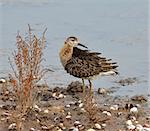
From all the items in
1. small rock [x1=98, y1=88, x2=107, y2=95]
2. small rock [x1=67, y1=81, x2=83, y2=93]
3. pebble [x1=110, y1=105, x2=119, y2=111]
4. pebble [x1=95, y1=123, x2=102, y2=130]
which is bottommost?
pebble [x1=95, y1=123, x2=102, y2=130]

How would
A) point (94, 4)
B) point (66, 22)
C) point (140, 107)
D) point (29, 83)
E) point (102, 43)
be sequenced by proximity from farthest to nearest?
point (94, 4) → point (66, 22) → point (102, 43) → point (140, 107) → point (29, 83)

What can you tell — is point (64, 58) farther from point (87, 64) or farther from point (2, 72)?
point (2, 72)

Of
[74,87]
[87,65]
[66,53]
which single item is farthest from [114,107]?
[66,53]

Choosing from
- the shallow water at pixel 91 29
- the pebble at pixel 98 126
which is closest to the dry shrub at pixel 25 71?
the pebble at pixel 98 126

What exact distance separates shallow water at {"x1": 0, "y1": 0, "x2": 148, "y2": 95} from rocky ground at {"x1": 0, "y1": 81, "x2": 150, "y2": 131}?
1.59 feet

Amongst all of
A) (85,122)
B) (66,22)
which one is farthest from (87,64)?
(66,22)

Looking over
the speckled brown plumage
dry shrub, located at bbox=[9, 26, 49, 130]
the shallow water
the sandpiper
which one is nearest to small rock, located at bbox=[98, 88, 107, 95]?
the shallow water

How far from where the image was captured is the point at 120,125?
758 centimetres

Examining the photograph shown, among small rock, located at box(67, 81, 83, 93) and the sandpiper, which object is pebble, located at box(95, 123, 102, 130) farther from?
small rock, located at box(67, 81, 83, 93)

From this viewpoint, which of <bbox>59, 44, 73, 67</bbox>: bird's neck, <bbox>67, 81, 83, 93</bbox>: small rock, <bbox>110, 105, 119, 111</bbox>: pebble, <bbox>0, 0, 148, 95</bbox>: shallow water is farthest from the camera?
<bbox>0, 0, 148, 95</bbox>: shallow water

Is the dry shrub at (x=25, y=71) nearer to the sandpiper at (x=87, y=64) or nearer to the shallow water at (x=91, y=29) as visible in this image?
the sandpiper at (x=87, y=64)

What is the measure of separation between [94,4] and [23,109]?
8.51 m

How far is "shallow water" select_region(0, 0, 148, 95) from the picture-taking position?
1016cm

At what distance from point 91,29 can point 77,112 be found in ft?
17.8
